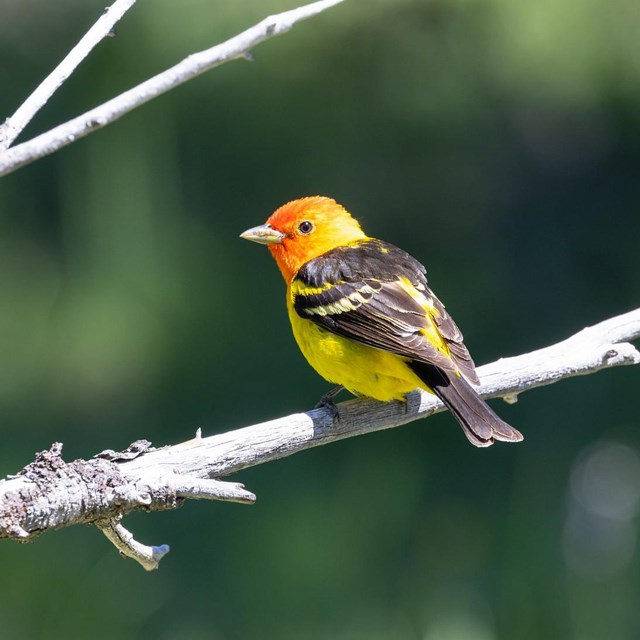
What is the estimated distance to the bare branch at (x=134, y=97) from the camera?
161 cm

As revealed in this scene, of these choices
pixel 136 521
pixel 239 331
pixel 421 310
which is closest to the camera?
pixel 421 310

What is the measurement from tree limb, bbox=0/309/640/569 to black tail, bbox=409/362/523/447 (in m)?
0.12

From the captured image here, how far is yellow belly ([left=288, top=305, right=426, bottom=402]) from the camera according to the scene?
3154 millimetres

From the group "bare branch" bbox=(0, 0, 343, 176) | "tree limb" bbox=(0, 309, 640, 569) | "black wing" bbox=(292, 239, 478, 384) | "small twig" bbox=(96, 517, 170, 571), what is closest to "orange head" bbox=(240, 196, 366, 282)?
"black wing" bbox=(292, 239, 478, 384)

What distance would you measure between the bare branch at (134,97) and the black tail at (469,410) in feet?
4.59

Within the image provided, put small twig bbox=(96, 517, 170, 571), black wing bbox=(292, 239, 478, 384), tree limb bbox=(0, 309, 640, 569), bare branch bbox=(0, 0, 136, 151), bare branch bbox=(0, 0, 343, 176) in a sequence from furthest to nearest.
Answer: black wing bbox=(292, 239, 478, 384)
small twig bbox=(96, 517, 170, 571)
tree limb bbox=(0, 309, 640, 569)
bare branch bbox=(0, 0, 136, 151)
bare branch bbox=(0, 0, 343, 176)

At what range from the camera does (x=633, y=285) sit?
510 cm

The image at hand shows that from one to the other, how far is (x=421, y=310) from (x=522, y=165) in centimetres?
257

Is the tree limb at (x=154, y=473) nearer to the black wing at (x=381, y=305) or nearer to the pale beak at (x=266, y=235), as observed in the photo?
the black wing at (x=381, y=305)

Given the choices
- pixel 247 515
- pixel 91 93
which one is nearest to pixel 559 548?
pixel 247 515

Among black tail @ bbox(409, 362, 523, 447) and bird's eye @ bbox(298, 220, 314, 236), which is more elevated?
bird's eye @ bbox(298, 220, 314, 236)

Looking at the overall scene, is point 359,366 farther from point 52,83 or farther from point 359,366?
point 52,83

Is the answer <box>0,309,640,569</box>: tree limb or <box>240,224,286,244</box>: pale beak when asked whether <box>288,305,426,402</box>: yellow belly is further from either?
<box>240,224,286,244</box>: pale beak

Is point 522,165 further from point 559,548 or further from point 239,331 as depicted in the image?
point 559,548
